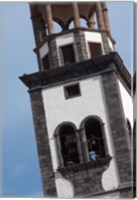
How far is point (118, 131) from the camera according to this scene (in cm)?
1898

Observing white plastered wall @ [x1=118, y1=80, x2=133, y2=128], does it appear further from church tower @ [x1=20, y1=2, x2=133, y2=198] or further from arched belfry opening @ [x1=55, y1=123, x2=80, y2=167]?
arched belfry opening @ [x1=55, y1=123, x2=80, y2=167]

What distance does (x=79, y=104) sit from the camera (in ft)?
63.4

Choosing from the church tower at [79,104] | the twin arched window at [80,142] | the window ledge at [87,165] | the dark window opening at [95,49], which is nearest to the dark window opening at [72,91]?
the church tower at [79,104]

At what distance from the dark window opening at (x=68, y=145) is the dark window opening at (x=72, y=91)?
592 millimetres

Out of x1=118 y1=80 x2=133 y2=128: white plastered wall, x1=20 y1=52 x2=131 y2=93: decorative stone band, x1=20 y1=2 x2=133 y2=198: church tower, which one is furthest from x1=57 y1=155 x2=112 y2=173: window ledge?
x1=20 y1=52 x2=131 y2=93: decorative stone band

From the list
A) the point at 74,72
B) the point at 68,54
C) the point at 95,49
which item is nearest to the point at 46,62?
the point at 68,54

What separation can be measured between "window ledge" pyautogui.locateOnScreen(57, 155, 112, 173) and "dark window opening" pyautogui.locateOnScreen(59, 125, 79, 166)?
0.11 metres

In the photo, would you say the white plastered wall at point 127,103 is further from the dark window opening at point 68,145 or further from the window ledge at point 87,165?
the dark window opening at point 68,145

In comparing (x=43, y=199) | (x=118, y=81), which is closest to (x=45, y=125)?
(x=118, y=81)

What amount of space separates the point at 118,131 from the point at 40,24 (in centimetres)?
278

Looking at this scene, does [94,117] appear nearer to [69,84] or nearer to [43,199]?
[69,84]

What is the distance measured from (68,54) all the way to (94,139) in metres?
1.96

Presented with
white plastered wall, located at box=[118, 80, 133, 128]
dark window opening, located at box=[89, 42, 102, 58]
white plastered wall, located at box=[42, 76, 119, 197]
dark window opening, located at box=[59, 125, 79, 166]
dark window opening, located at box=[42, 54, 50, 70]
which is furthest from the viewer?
dark window opening, located at box=[89, 42, 102, 58]

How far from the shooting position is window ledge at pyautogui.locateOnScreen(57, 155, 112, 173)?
18.8m
